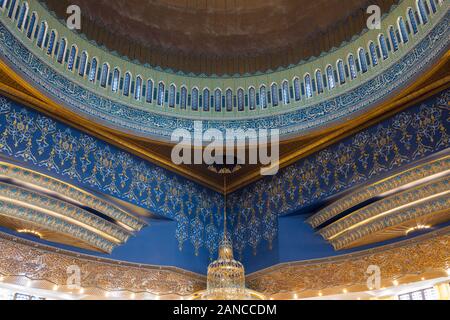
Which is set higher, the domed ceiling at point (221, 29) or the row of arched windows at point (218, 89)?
the domed ceiling at point (221, 29)

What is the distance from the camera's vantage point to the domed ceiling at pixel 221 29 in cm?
792

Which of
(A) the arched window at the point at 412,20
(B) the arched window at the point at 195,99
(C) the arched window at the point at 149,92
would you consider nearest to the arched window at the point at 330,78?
(A) the arched window at the point at 412,20

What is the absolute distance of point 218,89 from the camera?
8.79 meters

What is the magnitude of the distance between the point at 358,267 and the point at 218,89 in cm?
408

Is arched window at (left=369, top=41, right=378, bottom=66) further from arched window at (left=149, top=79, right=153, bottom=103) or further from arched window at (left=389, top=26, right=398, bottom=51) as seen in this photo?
arched window at (left=149, top=79, right=153, bottom=103)

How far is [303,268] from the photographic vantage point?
7.60 meters

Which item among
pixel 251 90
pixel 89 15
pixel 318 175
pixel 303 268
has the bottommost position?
pixel 303 268

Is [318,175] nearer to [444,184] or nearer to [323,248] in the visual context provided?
[323,248]

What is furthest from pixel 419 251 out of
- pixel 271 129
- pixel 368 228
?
pixel 271 129

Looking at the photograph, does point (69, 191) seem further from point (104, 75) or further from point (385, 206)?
point (385, 206)

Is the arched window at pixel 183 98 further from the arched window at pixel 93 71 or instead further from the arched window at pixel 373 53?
the arched window at pixel 373 53

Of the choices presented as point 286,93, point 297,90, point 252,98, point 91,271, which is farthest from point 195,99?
point 91,271

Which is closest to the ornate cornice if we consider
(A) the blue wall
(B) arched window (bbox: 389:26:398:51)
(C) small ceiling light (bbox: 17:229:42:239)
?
(B) arched window (bbox: 389:26:398:51)

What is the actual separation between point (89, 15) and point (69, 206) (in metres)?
3.31
